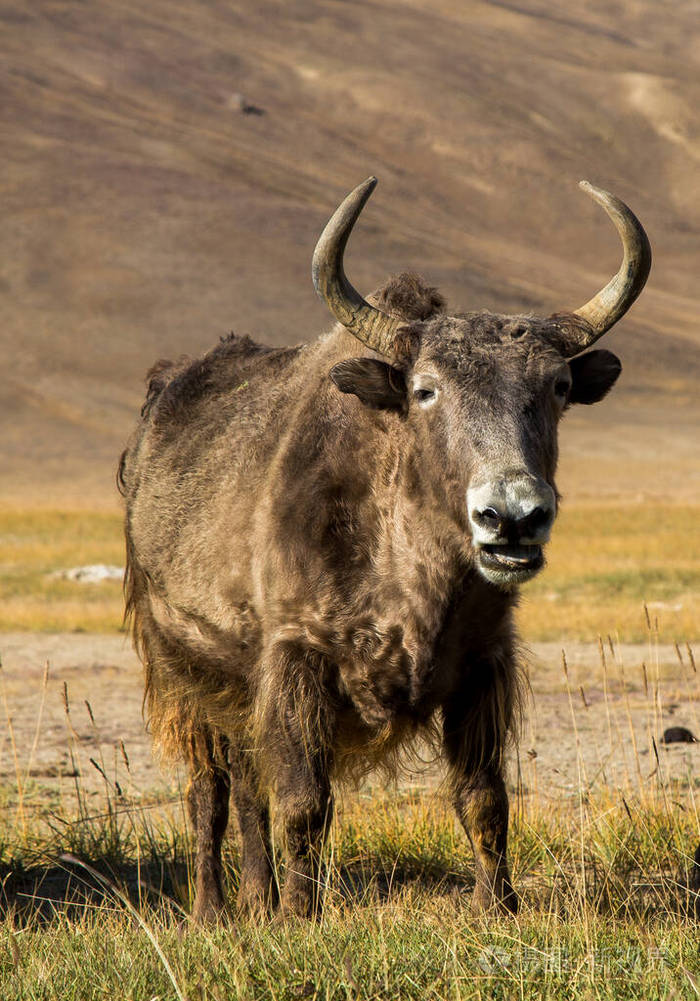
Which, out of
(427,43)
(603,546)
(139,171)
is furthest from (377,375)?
(427,43)

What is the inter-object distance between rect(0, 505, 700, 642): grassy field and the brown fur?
4.75m

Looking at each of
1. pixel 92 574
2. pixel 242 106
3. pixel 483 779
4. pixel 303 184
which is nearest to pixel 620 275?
pixel 483 779

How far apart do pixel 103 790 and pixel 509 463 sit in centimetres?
486

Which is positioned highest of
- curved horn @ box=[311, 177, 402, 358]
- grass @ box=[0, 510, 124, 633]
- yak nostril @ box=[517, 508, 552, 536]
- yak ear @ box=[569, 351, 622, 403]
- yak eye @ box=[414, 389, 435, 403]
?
curved horn @ box=[311, 177, 402, 358]

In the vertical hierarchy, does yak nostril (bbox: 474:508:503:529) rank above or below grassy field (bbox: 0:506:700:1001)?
above

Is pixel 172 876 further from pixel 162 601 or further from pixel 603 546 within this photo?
pixel 603 546

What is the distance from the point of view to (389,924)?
15.2 ft

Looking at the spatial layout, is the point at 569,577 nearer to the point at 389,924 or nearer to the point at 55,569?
the point at 55,569

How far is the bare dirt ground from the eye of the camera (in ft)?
26.4

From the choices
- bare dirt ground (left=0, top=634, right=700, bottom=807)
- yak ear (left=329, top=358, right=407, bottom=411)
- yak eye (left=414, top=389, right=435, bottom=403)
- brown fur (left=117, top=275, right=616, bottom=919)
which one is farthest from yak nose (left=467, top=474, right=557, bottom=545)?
bare dirt ground (left=0, top=634, right=700, bottom=807)

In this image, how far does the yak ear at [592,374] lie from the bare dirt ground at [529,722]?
3.92 feet

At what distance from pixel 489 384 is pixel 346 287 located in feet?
2.37

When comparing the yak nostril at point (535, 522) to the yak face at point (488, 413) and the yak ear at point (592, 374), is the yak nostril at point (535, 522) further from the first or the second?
the yak ear at point (592, 374)

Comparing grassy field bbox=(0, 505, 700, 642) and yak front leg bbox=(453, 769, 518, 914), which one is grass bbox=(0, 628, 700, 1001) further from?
grassy field bbox=(0, 505, 700, 642)
